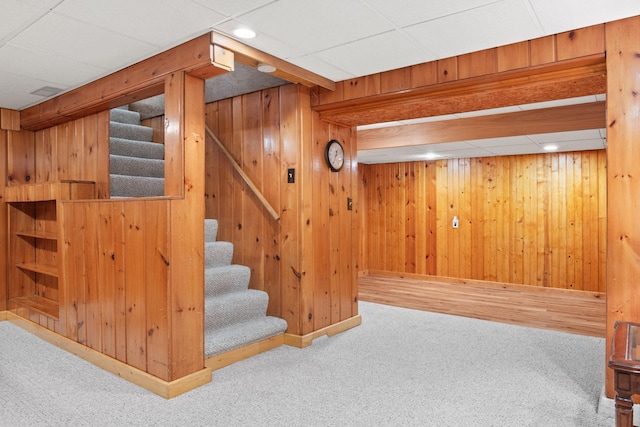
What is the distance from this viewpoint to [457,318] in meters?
4.55

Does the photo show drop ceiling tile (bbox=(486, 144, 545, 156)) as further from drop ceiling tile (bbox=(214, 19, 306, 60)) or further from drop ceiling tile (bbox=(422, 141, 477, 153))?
drop ceiling tile (bbox=(214, 19, 306, 60))

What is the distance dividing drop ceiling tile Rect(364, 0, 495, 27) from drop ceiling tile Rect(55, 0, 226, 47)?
0.86m

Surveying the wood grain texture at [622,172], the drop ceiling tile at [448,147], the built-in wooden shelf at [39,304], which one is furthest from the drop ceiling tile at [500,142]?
the built-in wooden shelf at [39,304]

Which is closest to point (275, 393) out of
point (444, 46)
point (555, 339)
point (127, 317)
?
point (127, 317)

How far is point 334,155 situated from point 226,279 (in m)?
1.45

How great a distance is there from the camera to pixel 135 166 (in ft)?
14.5

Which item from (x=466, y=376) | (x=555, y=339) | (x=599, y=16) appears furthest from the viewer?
(x=555, y=339)

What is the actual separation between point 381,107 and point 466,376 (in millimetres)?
2064

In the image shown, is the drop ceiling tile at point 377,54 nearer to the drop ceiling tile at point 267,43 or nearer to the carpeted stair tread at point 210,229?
the drop ceiling tile at point 267,43

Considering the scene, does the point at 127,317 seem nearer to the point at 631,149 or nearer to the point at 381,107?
the point at 381,107

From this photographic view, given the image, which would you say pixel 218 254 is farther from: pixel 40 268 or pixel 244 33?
pixel 244 33

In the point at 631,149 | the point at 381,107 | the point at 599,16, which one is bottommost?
the point at 631,149

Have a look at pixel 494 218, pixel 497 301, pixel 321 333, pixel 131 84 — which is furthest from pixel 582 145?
pixel 131 84

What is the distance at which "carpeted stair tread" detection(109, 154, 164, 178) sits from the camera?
4273 mm
